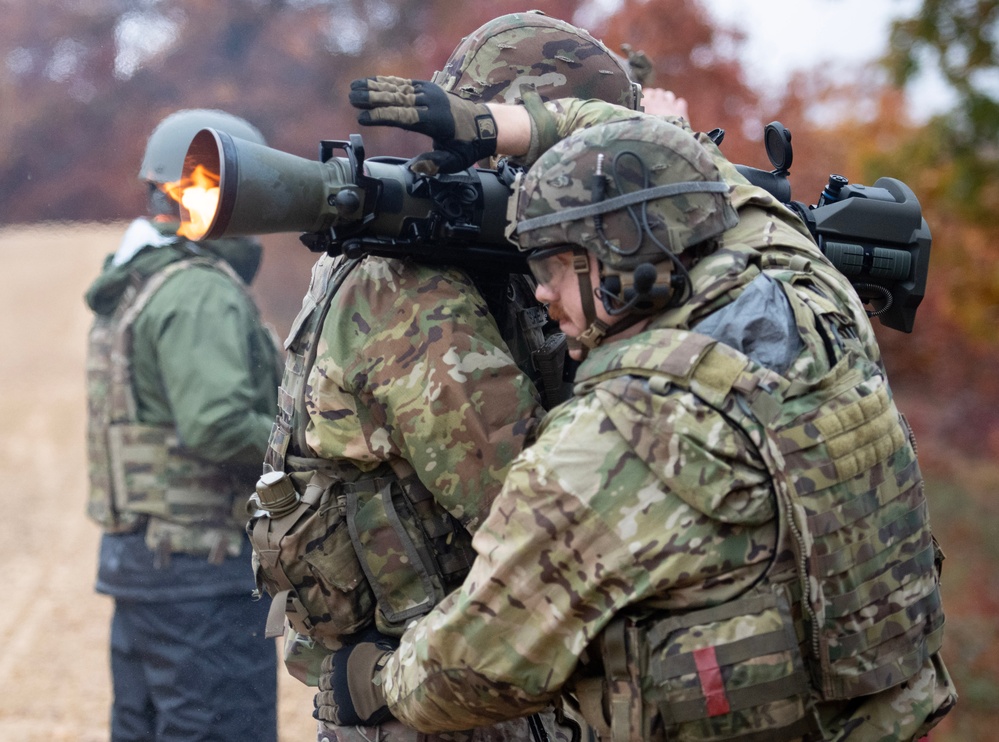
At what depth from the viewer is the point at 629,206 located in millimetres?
2107

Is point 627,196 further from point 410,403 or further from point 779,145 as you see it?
→ point 779,145

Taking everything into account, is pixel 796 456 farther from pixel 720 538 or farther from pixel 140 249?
pixel 140 249

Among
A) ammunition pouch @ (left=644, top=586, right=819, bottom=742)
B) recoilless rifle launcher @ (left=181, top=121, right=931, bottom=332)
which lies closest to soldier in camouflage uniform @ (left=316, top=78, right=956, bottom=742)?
ammunition pouch @ (left=644, top=586, right=819, bottom=742)

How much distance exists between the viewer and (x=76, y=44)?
15.9 metres

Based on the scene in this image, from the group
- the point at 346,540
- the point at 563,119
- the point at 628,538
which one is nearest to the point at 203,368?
the point at 346,540

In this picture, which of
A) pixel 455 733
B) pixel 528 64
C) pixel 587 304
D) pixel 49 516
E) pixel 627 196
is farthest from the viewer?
pixel 49 516

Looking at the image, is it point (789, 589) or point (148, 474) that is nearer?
point (789, 589)

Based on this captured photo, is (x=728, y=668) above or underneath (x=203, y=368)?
underneath

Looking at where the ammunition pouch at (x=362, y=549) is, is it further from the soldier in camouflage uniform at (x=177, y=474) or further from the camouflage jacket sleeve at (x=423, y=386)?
the soldier in camouflage uniform at (x=177, y=474)

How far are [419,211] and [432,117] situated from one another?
0.80ft

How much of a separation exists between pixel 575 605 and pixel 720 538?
287 millimetres

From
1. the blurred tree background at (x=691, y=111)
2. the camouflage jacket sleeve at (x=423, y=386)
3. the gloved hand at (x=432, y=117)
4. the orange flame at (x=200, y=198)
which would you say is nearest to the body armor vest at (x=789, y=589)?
the camouflage jacket sleeve at (x=423, y=386)

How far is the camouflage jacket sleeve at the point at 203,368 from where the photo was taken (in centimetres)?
427

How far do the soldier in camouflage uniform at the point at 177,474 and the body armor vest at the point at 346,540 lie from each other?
167 cm
